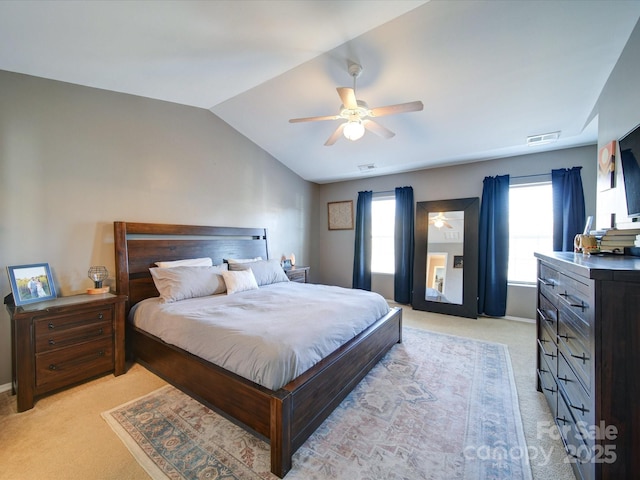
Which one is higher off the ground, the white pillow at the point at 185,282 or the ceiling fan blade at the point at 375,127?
the ceiling fan blade at the point at 375,127

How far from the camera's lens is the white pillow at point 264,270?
3561 millimetres

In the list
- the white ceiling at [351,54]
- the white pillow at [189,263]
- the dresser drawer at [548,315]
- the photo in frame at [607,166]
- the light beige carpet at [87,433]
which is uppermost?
the white ceiling at [351,54]

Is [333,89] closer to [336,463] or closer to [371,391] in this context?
[371,391]

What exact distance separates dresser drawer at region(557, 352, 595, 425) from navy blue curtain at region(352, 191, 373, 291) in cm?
378

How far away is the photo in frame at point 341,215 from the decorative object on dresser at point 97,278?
4.12 meters

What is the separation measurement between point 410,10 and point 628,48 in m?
1.73

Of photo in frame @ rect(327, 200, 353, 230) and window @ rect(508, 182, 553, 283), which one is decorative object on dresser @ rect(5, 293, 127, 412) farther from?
window @ rect(508, 182, 553, 283)

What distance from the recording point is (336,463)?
1.51 meters

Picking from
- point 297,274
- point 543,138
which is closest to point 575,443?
point 543,138

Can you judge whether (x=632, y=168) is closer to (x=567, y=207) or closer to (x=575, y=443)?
(x=575, y=443)

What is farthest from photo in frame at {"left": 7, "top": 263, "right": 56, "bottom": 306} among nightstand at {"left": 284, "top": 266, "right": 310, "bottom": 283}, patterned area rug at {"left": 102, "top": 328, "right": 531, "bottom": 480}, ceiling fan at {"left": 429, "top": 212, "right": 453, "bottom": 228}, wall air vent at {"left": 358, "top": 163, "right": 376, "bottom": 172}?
ceiling fan at {"left": 429, "top": 212, "right": 453, "bottom": 228}

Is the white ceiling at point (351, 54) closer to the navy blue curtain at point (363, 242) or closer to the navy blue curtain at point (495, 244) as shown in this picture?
the navy blue curtain at point (495, 244)

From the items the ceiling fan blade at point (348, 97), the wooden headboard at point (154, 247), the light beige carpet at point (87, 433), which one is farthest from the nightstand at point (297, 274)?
the ceiling fan blade at point (348, 97)

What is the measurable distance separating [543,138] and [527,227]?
1.39 m
